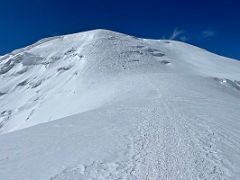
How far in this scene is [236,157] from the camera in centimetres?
1088

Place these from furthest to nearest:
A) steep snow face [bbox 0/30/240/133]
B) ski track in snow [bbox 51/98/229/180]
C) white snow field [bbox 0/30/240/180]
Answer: steep snow face [bbox 0/30/240/133] < white snow field [bbox 0/30/240/180] < ski track in snow [bbox 51/98/229/180]

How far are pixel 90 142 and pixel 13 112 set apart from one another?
36.2 metres

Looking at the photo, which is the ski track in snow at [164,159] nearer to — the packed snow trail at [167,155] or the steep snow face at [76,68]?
the packed snow trail at [167,155]

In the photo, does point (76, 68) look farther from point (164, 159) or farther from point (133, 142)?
point (164, 159)

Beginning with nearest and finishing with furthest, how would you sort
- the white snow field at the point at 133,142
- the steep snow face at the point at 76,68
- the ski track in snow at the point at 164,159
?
the ski track in snow at the point at 164,159 < the white snow field at the point at 133,142 < the steep snow face at the point at 76,68

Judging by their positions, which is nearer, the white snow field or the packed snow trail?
the packed snow trail

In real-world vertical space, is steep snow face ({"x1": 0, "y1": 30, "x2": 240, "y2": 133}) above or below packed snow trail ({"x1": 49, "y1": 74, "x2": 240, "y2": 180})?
below

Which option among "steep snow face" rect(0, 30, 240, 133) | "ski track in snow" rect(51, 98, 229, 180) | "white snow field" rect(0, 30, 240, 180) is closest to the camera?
"ski track in snow" rect(51, 98, 229, 180)

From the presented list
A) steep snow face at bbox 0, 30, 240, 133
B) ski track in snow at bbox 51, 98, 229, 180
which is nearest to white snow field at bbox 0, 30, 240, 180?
ski track in snow at bbox 51, 98, 229, 180

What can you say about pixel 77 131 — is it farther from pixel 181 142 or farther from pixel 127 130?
pixel 181 142

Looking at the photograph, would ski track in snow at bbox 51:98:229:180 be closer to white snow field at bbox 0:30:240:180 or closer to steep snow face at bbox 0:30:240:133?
white snow field at bbox 0:30:240:180

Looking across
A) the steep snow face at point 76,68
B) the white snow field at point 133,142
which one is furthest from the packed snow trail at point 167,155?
the steep snow face at point 76,68

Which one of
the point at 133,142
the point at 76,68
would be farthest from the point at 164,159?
the point at 76,68

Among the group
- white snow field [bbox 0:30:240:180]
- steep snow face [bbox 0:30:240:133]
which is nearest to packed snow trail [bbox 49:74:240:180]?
white snow field [bbox 0:30:240:180]
